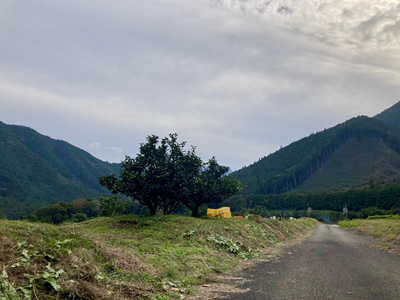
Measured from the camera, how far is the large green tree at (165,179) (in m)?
25.0

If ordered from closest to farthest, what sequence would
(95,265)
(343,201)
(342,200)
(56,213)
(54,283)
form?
1. (54,283)
2. (95,265)
3. (56,213)
4. (343,201)
5. (342,200)

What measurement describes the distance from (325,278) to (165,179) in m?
16.9

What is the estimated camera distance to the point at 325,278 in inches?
398

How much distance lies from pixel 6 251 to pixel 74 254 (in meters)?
1.69

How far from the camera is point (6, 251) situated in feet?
22.8

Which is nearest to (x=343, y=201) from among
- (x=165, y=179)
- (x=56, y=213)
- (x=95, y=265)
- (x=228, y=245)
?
(x=56, y=213)

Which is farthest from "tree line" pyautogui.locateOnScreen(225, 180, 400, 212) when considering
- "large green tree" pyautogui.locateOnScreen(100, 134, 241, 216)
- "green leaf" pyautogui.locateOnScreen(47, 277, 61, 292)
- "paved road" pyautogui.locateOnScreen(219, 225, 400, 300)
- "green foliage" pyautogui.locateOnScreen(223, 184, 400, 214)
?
"green leaf" pyautogui.locateOnScreen(47, 277, 61, 292)

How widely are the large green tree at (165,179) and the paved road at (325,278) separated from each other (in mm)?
13212

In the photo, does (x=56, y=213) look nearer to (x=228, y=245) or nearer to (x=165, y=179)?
(x=165, y=179)

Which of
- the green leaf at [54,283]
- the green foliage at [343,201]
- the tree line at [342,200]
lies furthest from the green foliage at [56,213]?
the green leaf at [54,283]

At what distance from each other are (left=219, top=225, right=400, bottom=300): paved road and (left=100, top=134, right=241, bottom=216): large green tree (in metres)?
13.2

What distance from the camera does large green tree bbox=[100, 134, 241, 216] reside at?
2495 cm

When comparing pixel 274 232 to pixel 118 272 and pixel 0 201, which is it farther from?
pixel 0 201

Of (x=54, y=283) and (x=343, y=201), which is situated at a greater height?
(x=343, y=201)
